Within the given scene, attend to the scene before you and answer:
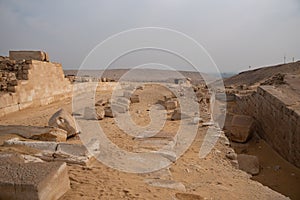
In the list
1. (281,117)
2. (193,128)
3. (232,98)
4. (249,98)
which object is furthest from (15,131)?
(232,98)

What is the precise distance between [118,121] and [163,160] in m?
3.59

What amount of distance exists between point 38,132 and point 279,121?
6482mm

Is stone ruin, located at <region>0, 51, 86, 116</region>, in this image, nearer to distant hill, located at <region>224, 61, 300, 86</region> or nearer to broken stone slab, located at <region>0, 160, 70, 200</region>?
broken stone slab, located at <region>0, 160, 70, 200</region>

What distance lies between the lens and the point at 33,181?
2.34 m

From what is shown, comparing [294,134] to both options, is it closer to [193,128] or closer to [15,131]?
[193,128]

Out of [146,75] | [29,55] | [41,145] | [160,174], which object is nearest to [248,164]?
[160,174]

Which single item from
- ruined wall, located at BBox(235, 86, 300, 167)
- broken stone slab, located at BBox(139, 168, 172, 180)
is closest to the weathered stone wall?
broken stone slab, located at BBox(139, 168, 172, 180)

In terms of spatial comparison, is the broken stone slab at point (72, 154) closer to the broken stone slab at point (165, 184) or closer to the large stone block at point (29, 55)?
the broken stone slab at point (165, 184)

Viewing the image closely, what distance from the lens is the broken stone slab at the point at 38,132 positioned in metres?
5.01

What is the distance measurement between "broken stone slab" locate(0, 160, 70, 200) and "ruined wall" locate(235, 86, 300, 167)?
565 centimetres

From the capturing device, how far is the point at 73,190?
2.81m

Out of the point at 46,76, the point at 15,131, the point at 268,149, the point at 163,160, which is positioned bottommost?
the point at 268,149

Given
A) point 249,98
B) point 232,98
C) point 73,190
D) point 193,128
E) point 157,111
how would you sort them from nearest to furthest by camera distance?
point 73,190
point 193,128
point 157,111
point 249,98
point 232,98

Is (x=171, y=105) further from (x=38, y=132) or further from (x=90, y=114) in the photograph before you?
(x=38, y=132)
